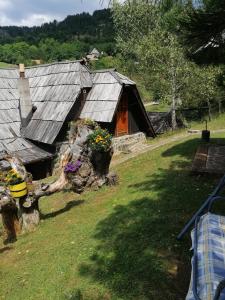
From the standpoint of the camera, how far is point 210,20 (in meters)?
8.84

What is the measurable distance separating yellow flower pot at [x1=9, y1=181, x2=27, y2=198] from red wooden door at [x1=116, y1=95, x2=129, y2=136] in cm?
1179

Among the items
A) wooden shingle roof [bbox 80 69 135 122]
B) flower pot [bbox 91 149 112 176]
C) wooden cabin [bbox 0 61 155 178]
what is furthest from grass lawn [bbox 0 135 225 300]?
wooden shingle roof [bbox 80 69 135 122]

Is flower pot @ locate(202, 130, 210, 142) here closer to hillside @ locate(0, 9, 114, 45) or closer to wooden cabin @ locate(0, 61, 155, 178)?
wooden cabin @ locate(0, 61, 155, 178)

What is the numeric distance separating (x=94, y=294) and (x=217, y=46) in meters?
7.78

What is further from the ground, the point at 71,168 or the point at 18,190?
the point at 71,168

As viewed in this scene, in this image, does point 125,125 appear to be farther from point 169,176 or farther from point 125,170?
point 169,176

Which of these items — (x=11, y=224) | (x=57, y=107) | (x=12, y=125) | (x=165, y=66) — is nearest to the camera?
(x=11, y=224)

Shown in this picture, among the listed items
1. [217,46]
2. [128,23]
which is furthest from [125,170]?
[128,23]

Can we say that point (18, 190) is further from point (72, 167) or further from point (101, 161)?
point (101, 161)

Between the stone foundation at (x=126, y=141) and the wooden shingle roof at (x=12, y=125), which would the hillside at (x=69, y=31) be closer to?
the wooden shingle roof at (x=12, y=125)

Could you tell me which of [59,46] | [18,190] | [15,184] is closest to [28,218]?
[18,190]

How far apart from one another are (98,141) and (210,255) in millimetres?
7216

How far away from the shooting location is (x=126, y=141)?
68.5 feet

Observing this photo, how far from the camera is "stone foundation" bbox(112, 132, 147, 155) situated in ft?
66.1
